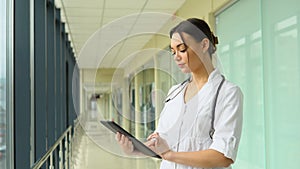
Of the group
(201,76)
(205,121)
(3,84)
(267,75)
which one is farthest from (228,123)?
(267,75)

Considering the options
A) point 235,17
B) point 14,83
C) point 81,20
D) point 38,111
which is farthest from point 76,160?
point 14,83

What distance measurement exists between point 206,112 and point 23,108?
56.8 inches

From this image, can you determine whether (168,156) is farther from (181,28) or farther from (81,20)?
(81,20)

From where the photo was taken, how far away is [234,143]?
0.95 metres

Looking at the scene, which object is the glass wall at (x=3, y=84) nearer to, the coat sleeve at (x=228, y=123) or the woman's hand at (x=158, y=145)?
the woman's hand at (x=158, y=145)

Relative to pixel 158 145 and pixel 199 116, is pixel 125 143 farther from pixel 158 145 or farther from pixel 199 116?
pixel 199 116

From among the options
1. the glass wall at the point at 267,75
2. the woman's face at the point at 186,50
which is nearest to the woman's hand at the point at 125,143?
the woman's face at the point at 186,50

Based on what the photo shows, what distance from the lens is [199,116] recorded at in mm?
991

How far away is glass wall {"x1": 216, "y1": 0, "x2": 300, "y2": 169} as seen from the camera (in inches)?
86.8

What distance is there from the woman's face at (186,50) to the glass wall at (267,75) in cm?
134

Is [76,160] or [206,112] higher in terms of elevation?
[206,112]

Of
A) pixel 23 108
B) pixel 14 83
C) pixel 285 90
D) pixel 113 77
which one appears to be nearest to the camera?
pixel 113 77

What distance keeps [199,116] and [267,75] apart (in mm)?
1684

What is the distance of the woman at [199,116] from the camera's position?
95 cm
